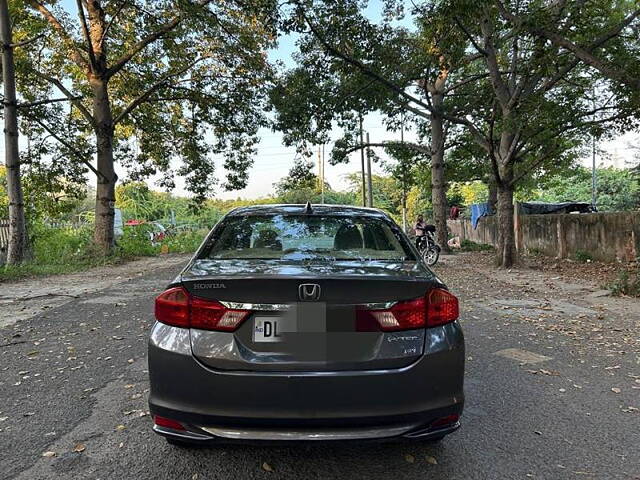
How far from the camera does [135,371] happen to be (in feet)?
13.5

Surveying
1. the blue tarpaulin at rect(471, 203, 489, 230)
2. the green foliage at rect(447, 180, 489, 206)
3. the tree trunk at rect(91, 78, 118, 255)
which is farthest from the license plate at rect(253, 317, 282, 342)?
the green foliage at rect(447, 180, 489, 206)

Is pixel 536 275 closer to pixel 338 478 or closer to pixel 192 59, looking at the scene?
pixel 338 478

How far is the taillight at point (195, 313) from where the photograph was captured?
215 centimetres

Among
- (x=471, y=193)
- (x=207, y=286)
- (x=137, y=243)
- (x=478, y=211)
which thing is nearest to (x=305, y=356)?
(x=207, y=286)

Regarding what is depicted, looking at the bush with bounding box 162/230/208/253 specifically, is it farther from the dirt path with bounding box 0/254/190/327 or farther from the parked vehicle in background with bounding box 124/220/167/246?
the dirt path with bounding box 0/254/190/327

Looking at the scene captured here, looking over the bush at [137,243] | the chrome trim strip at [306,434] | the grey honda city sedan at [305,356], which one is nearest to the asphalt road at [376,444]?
the chrome trim strip at [306,434]

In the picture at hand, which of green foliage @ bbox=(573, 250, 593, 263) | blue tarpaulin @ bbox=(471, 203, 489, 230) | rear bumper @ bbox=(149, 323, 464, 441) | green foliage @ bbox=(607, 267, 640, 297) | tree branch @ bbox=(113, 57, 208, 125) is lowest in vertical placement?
green foliage @ bbox=(607, 267, 640, 297)

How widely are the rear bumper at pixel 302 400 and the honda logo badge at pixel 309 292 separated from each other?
0.34 meters

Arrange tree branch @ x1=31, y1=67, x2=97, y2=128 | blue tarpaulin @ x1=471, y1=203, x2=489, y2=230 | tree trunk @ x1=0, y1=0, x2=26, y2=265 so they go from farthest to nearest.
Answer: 1. blue tarpaulin @ x1=471, y1=203, x2=489, y2=230
2. tree branch @ x1=31, y1=67, x2=97, y2=128
3. tree trunk @ x1=0, y1=0, x2=26, y2=265

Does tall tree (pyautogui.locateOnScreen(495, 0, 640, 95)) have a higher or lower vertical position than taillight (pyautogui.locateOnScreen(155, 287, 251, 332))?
higher

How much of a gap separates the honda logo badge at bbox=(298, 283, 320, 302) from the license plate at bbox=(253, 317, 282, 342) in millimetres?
155

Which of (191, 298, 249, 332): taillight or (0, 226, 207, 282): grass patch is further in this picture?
(0, 226, 207, 282): grass patch

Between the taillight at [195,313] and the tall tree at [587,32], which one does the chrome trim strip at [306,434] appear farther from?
the tall tree at [587,32]

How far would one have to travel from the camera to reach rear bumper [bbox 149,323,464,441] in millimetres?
2057
